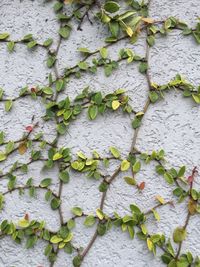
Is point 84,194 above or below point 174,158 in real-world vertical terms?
below

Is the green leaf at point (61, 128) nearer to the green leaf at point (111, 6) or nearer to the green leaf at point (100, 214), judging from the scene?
the green leaf at point (100, 214)

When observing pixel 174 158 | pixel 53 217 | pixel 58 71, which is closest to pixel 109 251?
pixel 53 217

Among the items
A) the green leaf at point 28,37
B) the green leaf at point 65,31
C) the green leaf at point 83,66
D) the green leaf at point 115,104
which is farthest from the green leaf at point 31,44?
the green leaf at point 115,104

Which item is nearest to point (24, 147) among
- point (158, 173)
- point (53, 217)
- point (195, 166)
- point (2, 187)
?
point (2, 187)

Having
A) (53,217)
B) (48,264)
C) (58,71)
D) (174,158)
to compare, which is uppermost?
(58,71)

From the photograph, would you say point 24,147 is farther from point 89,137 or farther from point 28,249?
point 28,249

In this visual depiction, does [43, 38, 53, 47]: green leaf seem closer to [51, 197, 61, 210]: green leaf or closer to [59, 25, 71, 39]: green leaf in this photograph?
[59, 25, 71, 39]: green leaf

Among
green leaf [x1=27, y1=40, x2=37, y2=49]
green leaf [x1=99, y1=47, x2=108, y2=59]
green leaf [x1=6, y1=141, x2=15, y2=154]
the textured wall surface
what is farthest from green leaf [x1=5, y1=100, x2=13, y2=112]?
green leaf [x1=99, y1=47, x2=108, y2=59]
